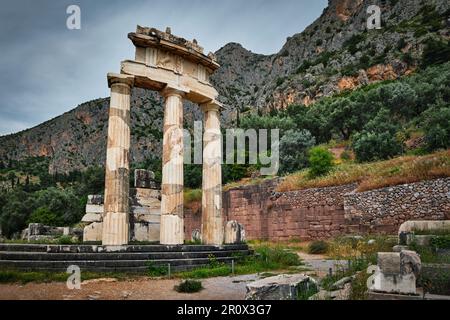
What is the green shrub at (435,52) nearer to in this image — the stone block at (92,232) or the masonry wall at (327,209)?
the masonry wall at (327,209)

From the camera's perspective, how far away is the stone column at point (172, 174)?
533 inches

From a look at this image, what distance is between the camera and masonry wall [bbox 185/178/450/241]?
18469 mm

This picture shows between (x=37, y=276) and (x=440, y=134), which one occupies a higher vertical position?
(x=440, y=134)

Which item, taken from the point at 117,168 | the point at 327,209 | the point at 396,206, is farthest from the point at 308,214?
the point at 117,168

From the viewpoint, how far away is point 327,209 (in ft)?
75.9

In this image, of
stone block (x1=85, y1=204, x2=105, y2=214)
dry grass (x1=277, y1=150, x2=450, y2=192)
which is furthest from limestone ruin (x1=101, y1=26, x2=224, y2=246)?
dry grass (x1=277, y1=150, x2=450, y2=192)

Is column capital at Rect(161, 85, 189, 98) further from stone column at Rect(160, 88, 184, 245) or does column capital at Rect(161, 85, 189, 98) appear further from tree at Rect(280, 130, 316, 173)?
tree at Rect(280, 130, 316, 173)

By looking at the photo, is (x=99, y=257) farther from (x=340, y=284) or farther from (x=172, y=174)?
(x=340, y=284)

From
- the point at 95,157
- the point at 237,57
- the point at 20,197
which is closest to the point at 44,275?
the point at 20,197

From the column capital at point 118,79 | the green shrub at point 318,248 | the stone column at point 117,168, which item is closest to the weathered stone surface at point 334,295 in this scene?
the stone column at point 117,168

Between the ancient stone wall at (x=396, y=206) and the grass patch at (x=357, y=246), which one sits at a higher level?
the ancient stone wall at (x=396, y=206)

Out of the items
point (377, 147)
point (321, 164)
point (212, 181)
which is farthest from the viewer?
point (377, 147)

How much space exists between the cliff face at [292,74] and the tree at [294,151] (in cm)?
3319

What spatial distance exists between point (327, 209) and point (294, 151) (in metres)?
14.8
